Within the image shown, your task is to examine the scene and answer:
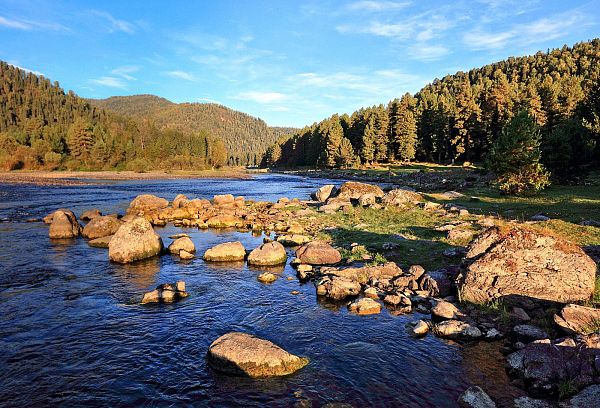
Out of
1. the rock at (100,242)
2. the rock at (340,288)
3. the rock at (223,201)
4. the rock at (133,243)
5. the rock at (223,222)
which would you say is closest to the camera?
the rock at (340,288)

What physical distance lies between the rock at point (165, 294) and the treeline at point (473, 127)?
4622 cm

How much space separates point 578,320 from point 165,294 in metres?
15.7

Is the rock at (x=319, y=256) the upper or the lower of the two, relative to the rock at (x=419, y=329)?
upper

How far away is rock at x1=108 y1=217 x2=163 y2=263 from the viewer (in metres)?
22.2

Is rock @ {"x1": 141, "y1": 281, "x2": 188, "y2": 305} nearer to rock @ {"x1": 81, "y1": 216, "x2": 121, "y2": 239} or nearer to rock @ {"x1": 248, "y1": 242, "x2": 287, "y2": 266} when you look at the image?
rock @ {"x1": 248, "y1": 242, "x2": 287, "y2": 266}

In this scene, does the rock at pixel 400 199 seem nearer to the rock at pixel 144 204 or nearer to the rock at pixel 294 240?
the rock at pixel 294 240

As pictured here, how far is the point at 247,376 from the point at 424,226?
21.7 m

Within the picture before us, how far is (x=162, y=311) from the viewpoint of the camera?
49.6 ft

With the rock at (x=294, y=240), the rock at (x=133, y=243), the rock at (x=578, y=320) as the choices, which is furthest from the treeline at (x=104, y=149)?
the rock at (x=578, y=320)

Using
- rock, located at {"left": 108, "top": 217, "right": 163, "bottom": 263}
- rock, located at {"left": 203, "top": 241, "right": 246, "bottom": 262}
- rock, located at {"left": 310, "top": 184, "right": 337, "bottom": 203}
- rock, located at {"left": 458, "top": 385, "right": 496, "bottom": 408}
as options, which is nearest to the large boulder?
rock, located at {"left": 458, "top": 385, "right": 496, "bottom": 408}

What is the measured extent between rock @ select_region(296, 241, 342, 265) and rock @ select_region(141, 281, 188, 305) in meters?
7.77

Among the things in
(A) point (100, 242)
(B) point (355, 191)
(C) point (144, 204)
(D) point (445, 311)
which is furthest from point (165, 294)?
(B) point (355, 191)

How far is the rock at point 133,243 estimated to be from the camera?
22.2 metres

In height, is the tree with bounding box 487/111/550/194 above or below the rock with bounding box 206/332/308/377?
above
